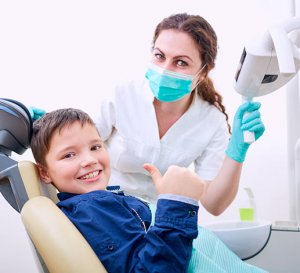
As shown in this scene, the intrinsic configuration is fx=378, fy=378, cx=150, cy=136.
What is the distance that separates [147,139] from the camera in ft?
5.38

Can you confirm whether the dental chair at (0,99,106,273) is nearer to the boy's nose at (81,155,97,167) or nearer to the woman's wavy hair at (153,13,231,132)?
the boy's nose at (81,155,97,167)

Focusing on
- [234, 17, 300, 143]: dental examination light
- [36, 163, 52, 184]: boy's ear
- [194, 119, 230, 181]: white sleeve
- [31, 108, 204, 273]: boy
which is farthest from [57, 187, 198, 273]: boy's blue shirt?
[194, 119, 230, 181]: white sleeve

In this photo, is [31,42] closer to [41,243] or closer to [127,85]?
[127,85]

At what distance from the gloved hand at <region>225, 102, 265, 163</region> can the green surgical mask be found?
26 centimetres

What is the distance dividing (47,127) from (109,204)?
11.7 inches

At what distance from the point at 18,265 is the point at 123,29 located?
1469 millimetres

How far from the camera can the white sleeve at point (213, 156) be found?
168cm

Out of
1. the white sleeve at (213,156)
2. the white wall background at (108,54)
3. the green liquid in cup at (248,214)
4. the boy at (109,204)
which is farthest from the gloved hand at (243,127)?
the white wall background at (108,54)

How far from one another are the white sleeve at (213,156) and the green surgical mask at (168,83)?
0.82 ft

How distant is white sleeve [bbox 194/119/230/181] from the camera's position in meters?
1.68

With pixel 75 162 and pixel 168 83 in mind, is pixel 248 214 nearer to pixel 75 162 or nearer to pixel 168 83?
pixel 168 83

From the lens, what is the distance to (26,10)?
222cm

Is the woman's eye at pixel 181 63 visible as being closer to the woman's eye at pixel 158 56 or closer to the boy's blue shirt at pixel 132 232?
the woman's eye at pixel 158 56

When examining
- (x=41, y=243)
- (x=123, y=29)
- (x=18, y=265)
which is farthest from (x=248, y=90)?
(x=18, y=265)
